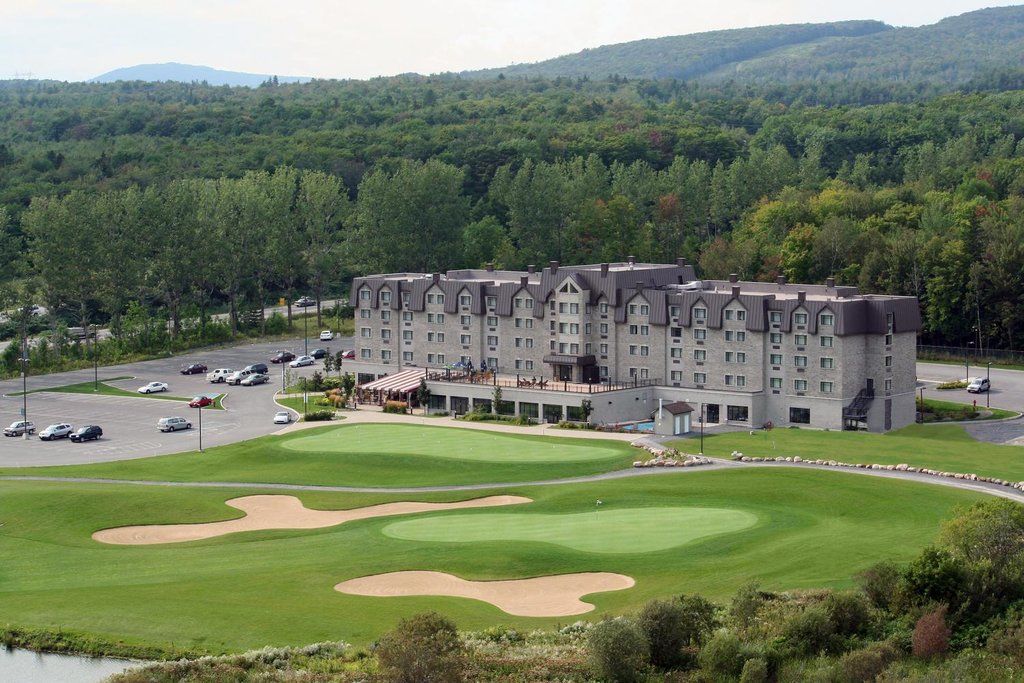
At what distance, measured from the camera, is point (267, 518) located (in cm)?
8375

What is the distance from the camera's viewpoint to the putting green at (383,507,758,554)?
7356 cm

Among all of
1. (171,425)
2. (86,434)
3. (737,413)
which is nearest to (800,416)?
(737,413)

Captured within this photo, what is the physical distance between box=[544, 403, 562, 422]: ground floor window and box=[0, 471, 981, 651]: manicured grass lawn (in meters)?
24.4

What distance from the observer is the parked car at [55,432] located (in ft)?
366

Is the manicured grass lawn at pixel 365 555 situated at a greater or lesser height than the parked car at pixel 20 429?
lesser

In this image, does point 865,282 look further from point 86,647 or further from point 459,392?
point 86,647

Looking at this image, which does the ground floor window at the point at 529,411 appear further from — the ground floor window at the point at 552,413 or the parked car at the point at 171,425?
the parked car at the point at 171,425

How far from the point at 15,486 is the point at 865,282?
8830 centimetres

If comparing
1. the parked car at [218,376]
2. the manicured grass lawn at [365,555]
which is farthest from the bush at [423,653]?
the parked car at [218,376]

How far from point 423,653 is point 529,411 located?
64736 millimetres

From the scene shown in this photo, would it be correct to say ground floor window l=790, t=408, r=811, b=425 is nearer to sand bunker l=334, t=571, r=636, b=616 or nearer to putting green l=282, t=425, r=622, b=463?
putting green l=282, t=425, r=622, b=463

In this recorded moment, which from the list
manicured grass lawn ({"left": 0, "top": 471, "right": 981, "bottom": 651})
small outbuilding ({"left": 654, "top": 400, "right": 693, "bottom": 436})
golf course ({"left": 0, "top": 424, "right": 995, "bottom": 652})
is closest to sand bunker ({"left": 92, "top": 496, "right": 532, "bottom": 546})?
golf course ({"left": 0, "top": 424, "right": 995, "bottom": 652})

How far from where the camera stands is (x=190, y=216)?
162 m

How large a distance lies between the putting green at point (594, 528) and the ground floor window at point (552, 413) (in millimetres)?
32697
